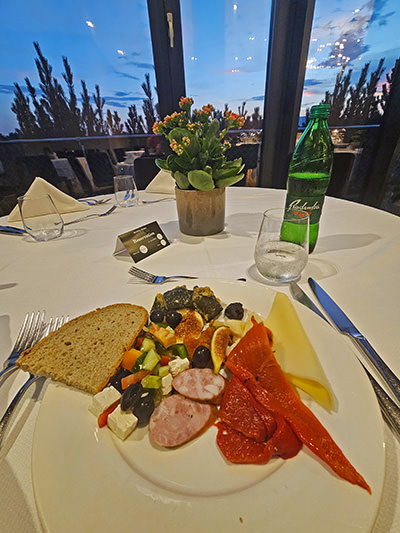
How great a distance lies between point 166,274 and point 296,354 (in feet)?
1.69

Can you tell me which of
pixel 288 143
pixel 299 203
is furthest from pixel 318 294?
pixel 288 143

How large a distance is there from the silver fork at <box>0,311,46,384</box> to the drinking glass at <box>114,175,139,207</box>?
3.54 feet

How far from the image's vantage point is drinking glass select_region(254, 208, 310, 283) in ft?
2.46

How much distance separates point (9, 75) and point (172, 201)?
3.35m

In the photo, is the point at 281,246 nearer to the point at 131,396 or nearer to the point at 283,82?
the point at 131,396

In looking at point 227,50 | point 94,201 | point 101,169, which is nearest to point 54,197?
point 94,201

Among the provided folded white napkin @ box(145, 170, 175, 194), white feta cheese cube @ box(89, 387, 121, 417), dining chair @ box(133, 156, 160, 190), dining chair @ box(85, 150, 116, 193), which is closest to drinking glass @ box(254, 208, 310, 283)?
white feta cheese cube @ box(89, 387, 121, 417)

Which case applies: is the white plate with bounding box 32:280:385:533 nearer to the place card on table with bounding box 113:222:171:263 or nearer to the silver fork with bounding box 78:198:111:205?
the place card on table with bounding box 113:222:171:263

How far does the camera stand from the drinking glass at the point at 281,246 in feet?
2.46

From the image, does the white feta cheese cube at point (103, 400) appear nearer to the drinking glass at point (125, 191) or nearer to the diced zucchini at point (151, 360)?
the diced zucchini at point (151, 360)

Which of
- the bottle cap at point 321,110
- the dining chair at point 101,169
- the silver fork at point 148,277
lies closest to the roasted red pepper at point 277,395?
the silver fork at point 148,277

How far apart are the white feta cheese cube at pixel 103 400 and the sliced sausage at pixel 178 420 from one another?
0.24 ft

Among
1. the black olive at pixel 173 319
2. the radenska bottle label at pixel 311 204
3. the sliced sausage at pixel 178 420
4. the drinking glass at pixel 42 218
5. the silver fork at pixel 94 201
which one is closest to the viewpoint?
the sliced sausage at pixel 178 420

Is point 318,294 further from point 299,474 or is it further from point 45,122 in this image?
point 45,122
